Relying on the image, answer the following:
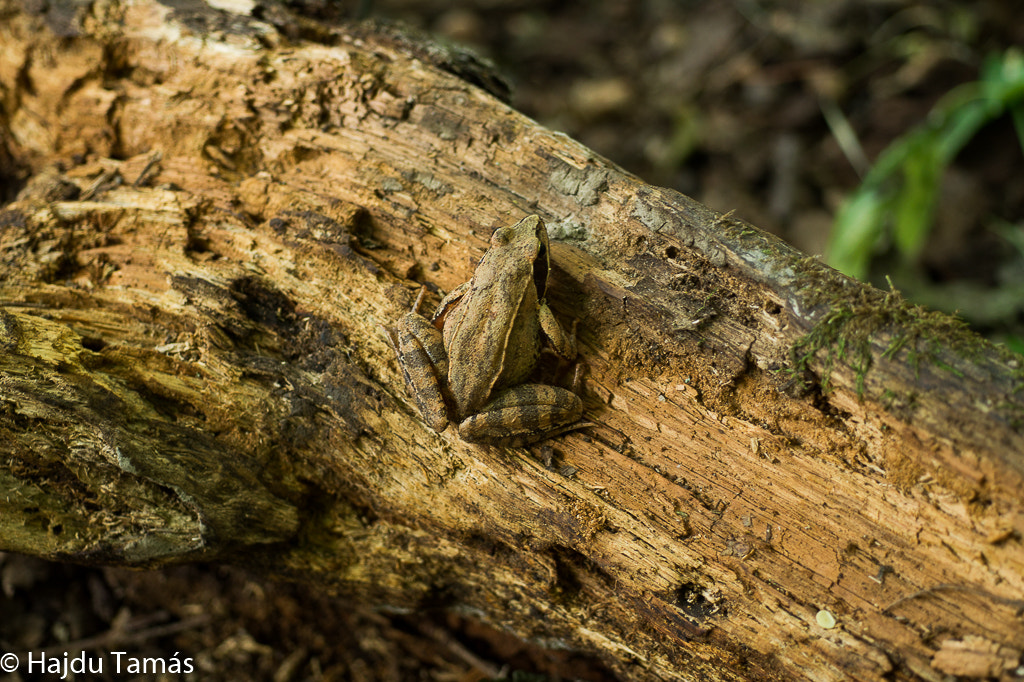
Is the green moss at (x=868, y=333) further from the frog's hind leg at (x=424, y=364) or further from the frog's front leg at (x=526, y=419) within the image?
the frog's hind leg at (x=424, y=364)

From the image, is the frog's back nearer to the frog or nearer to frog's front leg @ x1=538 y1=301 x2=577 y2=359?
the frog

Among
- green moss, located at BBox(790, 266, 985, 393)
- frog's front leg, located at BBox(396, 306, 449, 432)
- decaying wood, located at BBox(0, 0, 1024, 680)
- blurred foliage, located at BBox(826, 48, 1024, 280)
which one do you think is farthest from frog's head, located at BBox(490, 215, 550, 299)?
blurred foliage, located at BBox(826, 48, 1024, 280)

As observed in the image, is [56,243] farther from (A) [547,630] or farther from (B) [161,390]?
(A) [547,630]

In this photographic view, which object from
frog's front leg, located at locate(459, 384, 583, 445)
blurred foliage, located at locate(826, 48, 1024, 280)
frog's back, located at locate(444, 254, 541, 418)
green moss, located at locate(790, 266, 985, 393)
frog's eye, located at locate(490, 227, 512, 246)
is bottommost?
frog's front leg, located at locate(459, 384, 583, 445)

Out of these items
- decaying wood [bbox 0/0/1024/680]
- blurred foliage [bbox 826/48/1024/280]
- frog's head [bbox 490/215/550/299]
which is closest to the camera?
decaying wood [bbox 0/0/1024/680]

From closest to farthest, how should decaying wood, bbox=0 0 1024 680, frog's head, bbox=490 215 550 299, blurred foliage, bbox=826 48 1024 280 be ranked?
decaying wood, bbox=0 0 1024 680 → frog's head, bbox=490 215 550 299 → blurred foliage, bbox=826 48 1024 280

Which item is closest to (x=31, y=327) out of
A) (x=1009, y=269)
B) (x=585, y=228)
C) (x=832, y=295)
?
(x=585, y=228)

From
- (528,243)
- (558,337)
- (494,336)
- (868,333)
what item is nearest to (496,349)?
(494,336)
